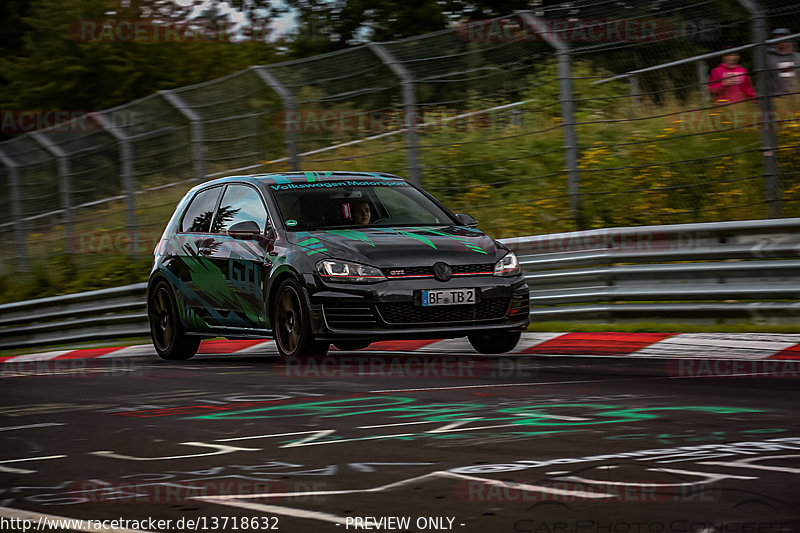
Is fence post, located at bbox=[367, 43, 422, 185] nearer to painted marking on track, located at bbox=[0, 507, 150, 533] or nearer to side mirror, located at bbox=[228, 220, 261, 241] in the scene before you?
side mirror, located at bbox=[228, 220, 261, 241]

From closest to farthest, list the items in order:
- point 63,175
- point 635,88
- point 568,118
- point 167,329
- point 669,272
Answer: point 669,272 → point 167,329 → point 568,118 → point 635,88 → point 63,175

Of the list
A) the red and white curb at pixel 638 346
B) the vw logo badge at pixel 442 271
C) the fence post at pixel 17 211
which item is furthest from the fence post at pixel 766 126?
the fence post at pixel 17 211

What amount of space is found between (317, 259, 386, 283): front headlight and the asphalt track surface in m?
0.68

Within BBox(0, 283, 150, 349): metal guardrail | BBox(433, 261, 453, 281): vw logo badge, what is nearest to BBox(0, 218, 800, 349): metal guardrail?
BBox(433, 261, 453, 281): vw logo badge

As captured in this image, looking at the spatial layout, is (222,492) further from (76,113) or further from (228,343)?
(76,113)

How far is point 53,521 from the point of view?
466cm

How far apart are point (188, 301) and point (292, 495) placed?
7.49m

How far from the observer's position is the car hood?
10102mm

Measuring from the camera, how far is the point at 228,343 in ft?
47.1

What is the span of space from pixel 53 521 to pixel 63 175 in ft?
55.0

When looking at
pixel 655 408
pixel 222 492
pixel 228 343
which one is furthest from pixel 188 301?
pixel 222 492

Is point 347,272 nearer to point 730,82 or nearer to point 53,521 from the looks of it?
point 730,82

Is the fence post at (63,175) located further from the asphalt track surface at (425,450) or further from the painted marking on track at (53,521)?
the painted marking on track at (53,521)

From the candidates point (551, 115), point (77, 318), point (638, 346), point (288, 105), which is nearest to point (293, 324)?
point (638, 346)
